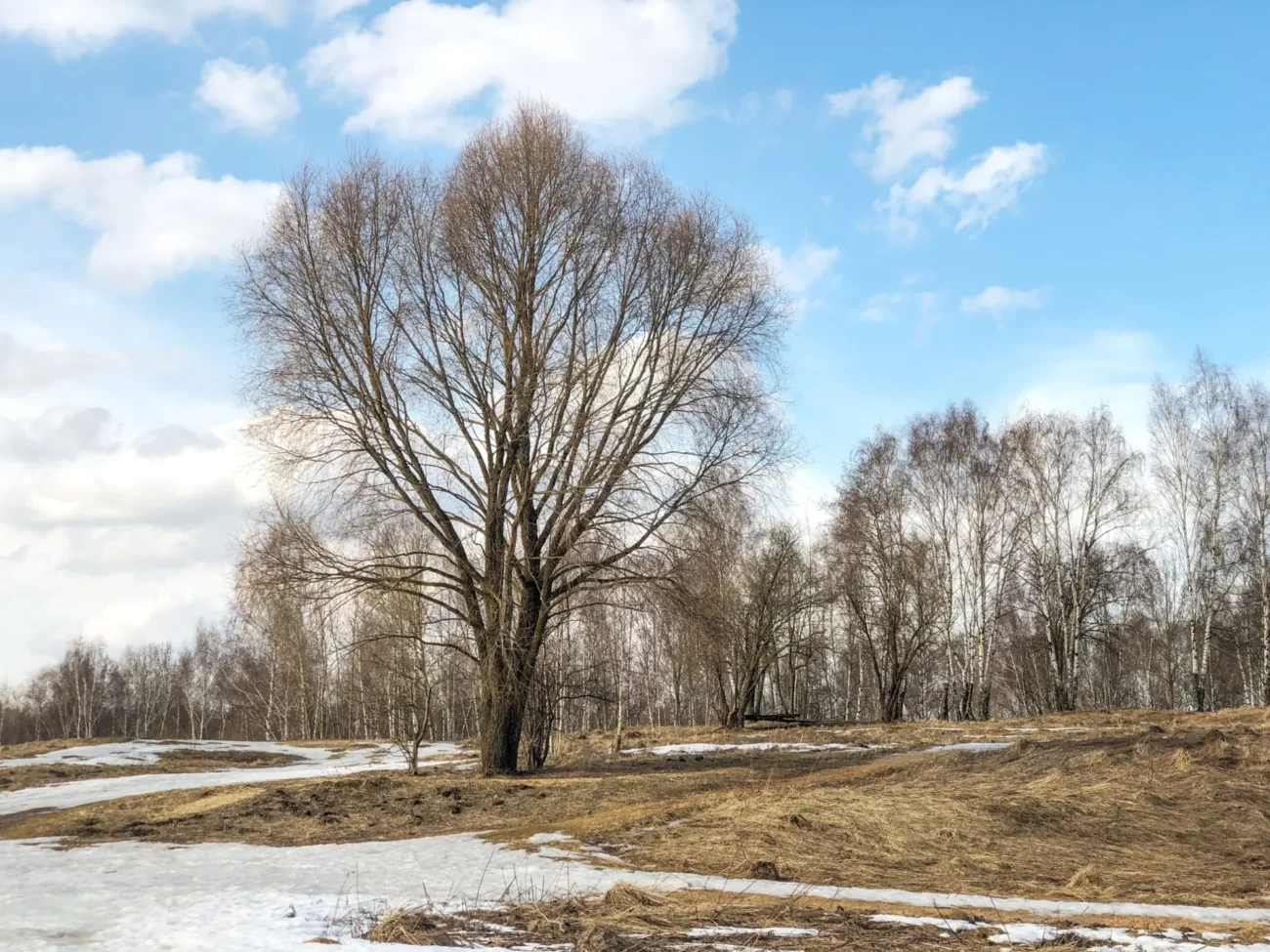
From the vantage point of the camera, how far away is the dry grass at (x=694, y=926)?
610 centimetres

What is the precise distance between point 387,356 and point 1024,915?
13.7 m

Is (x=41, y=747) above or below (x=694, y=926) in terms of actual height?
below

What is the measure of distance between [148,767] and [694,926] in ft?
69.7

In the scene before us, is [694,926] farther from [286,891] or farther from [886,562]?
[886,562]

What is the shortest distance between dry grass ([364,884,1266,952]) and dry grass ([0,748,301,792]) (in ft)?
58.3

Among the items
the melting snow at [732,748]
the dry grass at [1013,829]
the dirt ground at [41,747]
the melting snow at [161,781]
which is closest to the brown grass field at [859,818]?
the dry grass at [1013,829]

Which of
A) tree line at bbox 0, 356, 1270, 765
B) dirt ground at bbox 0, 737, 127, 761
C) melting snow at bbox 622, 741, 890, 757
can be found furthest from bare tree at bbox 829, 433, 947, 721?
dirt ground at bbox 0, 737, 127, 761

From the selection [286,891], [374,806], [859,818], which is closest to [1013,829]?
[859,818]

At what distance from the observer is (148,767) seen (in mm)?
23625

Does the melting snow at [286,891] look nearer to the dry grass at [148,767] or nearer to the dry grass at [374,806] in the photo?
the dry grass at [374,806]

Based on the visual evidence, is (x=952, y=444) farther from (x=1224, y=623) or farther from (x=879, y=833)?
(x=879, y=833)

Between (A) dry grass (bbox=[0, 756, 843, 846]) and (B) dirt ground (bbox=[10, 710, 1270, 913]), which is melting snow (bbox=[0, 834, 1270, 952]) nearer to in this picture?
(B) dirt ground (bbox=[10, 710, 1270, 913])

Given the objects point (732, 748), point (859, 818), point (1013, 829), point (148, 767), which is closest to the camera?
point (1013, 829)

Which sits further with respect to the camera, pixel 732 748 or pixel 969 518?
pixel 969 518
